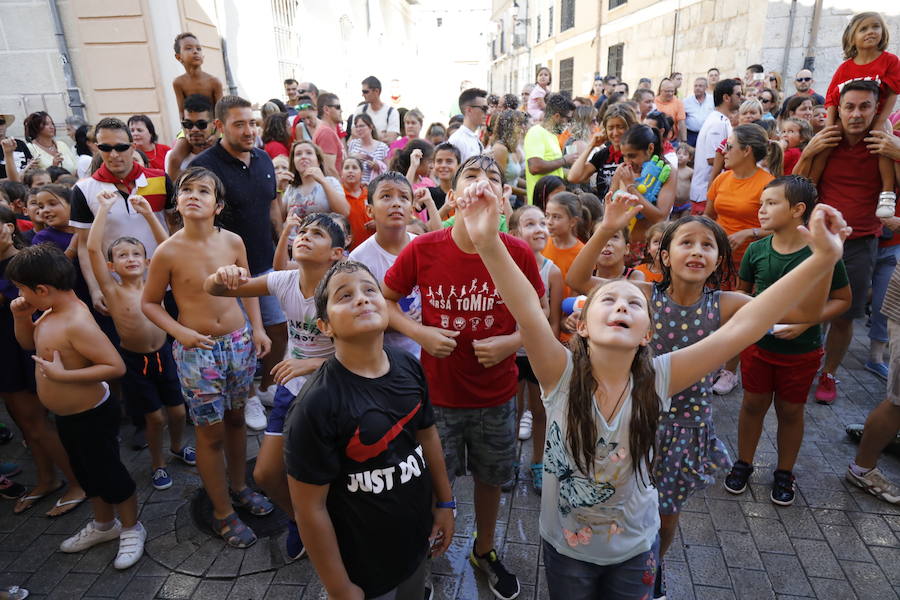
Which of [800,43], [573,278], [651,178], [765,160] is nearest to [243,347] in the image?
[573,278]

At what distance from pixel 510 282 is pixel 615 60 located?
2071cm

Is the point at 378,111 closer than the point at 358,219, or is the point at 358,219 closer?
the point at 358,219

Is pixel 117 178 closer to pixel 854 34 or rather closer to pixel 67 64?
pixel 67 64

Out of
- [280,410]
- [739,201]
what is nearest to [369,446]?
[280,410]

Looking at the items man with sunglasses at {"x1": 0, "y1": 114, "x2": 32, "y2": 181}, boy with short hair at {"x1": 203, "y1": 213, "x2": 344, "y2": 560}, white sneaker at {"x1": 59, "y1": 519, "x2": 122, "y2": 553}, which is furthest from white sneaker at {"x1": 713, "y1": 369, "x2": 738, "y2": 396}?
man with sunglasses at {"x1": 0, "y1": 114, "x2": 32, "y2": 181}

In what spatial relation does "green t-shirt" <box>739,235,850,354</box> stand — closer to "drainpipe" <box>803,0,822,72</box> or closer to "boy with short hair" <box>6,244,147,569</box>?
"boy with short hair" <box>6,244,147,569</box>

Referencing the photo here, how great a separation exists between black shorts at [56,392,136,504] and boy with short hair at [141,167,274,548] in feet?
1.36

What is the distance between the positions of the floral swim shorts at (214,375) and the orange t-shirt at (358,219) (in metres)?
1.79

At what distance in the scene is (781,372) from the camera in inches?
126

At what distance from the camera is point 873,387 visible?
4613 mm

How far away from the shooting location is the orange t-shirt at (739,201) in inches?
165

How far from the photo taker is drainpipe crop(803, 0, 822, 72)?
9.89 metres

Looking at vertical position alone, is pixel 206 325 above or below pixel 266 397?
above

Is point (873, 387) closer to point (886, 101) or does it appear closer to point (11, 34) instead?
point (886, 101)
